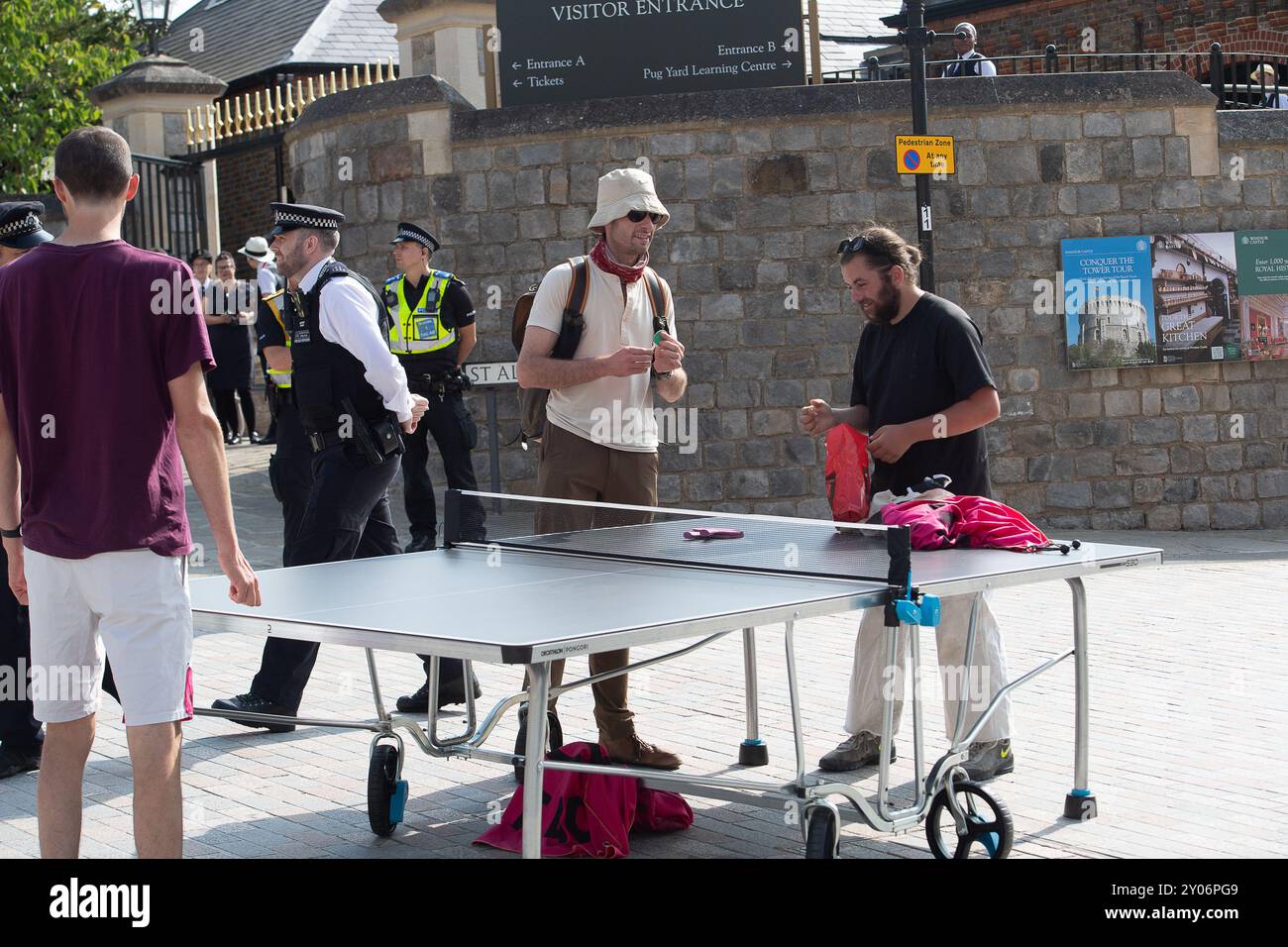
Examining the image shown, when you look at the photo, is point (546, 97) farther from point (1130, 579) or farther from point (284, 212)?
point (284, 212)

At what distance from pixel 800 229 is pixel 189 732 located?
7.90 m

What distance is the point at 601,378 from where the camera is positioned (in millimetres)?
5879

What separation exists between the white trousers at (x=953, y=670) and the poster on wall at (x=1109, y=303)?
830 centimetres

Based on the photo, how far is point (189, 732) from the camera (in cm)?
671

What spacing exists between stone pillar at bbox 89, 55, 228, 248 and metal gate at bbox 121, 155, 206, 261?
0.15m

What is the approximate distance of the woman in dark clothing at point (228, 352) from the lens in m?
16.6

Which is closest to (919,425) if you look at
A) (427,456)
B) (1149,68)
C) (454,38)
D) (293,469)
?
(293,469)

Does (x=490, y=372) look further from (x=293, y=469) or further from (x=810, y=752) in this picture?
(x=810, y=752)

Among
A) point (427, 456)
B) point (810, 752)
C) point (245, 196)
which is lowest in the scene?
point (810, 752)

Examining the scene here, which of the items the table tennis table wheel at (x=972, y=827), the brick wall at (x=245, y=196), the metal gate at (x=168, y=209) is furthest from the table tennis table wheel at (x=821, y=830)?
the brick wall at (x=245, y=196)

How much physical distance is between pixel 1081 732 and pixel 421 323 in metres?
5.58

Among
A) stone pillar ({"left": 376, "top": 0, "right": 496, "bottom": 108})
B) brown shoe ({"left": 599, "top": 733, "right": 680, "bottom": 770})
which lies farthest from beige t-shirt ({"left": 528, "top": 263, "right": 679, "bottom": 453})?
stone pillar ({"left": 376, "top": 0, "right": 496, "bottom": 108})

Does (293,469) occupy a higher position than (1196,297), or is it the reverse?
(1196,297)

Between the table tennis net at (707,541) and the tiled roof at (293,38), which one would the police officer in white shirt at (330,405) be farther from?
the tiled roof at (293,38)
